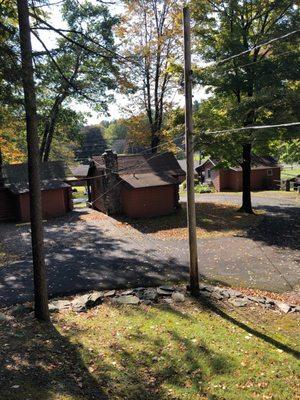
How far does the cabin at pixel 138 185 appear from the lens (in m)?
26.7

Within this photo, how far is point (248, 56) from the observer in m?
23.5

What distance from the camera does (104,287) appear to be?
43.8 ft

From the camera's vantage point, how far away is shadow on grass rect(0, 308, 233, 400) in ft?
23.2

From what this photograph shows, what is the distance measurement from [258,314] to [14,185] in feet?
74.6

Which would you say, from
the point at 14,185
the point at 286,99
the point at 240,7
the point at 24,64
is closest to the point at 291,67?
the point at 286,99

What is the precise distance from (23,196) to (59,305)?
17.8 meters

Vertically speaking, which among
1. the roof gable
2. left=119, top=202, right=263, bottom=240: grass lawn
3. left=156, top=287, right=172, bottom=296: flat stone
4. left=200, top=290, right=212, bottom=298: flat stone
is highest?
the roof gable

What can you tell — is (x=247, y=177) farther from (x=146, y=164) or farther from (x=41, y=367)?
(x=41, y=367)

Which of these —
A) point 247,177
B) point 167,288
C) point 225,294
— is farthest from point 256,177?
point 167,288

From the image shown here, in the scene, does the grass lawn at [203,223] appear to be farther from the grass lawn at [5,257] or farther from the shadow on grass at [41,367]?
the shadow on grass at [41,367]

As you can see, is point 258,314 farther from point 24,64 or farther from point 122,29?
point 122,29

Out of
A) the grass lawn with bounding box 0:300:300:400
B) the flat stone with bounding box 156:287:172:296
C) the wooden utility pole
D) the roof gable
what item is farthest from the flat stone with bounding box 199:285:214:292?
the roof gable

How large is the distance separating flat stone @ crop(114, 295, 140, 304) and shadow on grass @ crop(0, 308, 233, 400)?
2.12m

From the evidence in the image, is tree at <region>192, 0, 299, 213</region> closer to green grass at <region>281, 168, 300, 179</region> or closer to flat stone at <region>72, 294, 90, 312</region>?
flat stone at <region>72, 294, 90, 312</region>
